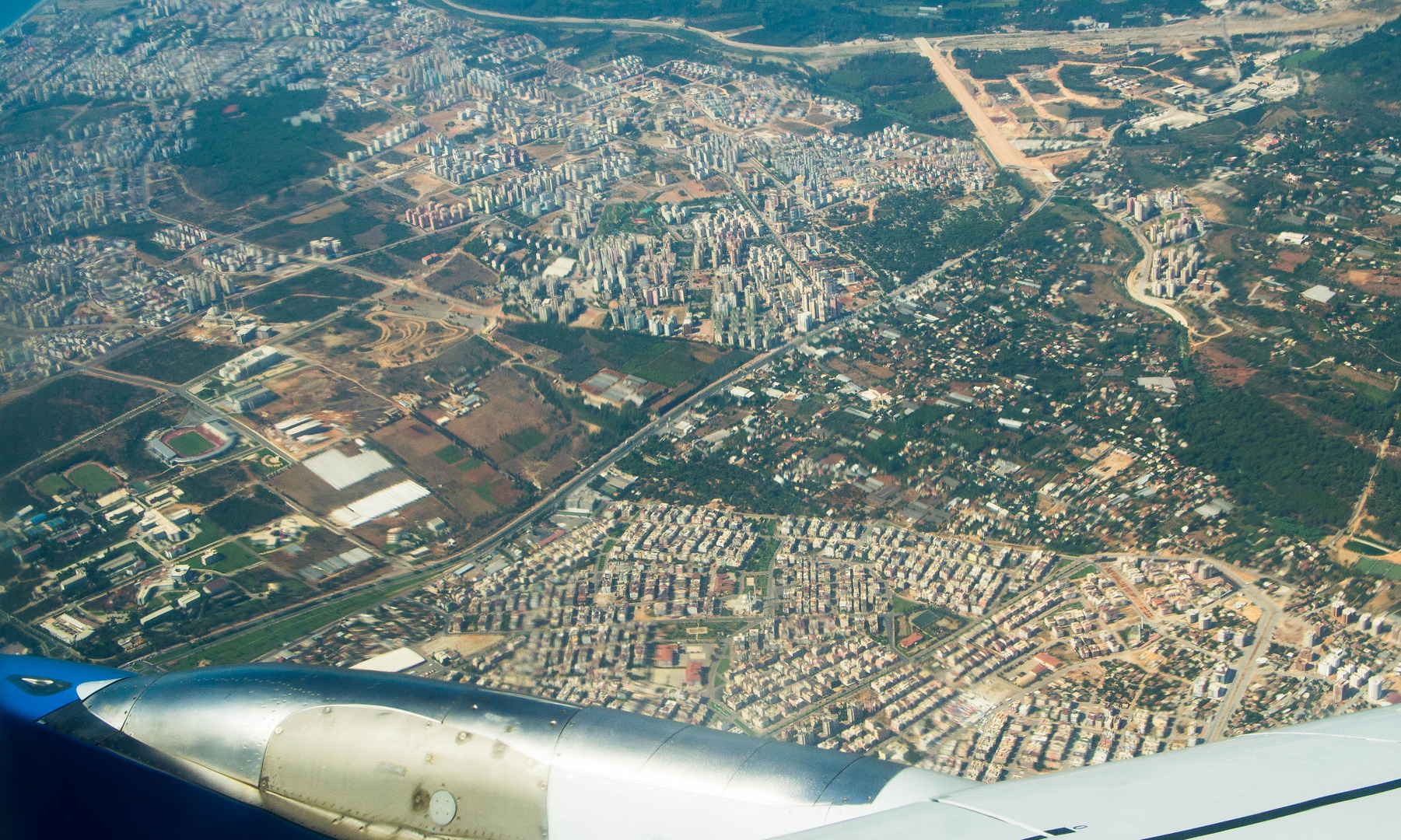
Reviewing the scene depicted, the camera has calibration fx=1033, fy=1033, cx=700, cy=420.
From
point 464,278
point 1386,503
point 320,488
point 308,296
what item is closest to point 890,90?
point 464,278

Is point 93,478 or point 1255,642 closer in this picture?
point 1255,642

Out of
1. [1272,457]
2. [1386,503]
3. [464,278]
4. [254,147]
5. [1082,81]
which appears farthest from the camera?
[1082,81]

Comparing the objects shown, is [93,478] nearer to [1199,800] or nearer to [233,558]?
[233,558]

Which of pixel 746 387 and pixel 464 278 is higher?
pixel 464 278

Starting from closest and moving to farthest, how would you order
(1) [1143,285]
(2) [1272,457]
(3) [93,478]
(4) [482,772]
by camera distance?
(4) [482,772] → (3) [93,478] → (2) [1272,457] → (1) [1143,285]

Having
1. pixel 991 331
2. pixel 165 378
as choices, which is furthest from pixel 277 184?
pixel 991 331

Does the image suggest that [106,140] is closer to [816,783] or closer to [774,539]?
[774,539]

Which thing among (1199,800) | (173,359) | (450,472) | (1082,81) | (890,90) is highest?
(1199,800)
